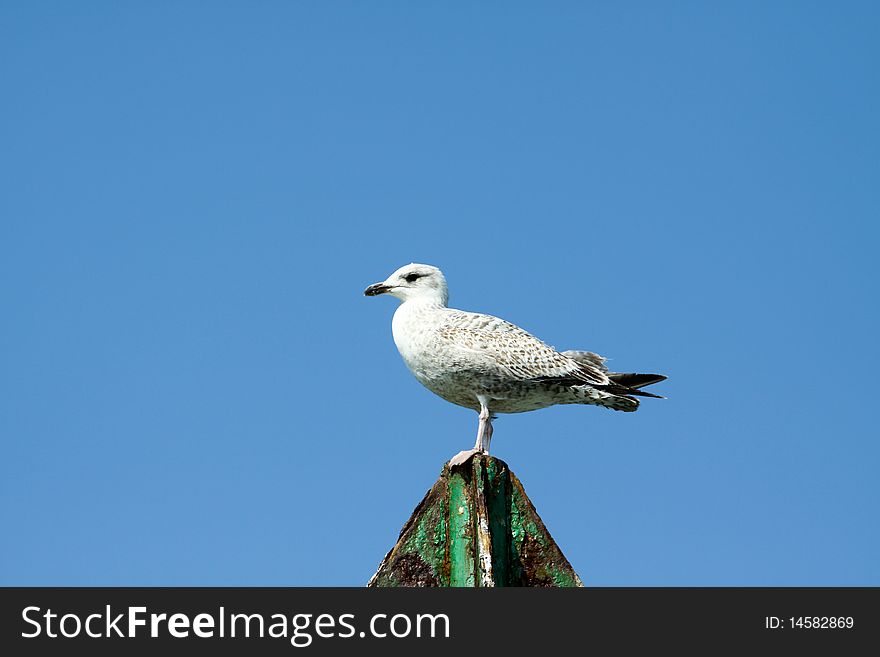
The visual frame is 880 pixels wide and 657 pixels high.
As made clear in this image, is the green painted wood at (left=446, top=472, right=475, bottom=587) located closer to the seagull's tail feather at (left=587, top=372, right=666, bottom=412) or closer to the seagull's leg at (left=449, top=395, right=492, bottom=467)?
the seagull's leg at (left=449, top=395, right=492, bottom=467)

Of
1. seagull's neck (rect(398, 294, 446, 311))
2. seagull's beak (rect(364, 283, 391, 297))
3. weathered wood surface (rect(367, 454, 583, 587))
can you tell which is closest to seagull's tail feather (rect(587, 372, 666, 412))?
seagull's neck (rect(398, 294, 446, 311))

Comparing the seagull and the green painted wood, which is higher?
the seagull

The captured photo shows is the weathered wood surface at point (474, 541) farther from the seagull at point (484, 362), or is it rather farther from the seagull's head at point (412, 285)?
the seagull's head at point (412, 285)

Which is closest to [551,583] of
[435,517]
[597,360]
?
[435,517]

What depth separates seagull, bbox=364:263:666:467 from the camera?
10.7m

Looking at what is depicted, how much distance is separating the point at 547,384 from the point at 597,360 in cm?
96

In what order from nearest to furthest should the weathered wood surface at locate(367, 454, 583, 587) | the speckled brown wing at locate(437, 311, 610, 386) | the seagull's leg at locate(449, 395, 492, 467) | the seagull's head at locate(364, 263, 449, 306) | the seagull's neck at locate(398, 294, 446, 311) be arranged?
the weathered wood surface at locate(367, 454, 583, 587), the seagull's leg at locate(449, 395, 492, 467), the speckled brown wing at locate(437, 311, 610, 386), the seagull's neck at locate(398, 294, 446, 311), the seagull's head at locate(364, 263, 449, 306)

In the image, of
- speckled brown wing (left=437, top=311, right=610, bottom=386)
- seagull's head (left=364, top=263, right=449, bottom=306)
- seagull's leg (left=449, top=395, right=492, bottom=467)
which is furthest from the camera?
seagull's head (left=364, top=263, right=449, bottom=306)

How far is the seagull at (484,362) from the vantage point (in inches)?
420

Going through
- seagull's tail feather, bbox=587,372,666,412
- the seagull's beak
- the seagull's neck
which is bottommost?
seagull's tail feather, bbox=587,372,666,412

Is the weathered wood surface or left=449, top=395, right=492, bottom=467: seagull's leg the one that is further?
left=449, top=395, right=492, bottom=467: seagull's leg
